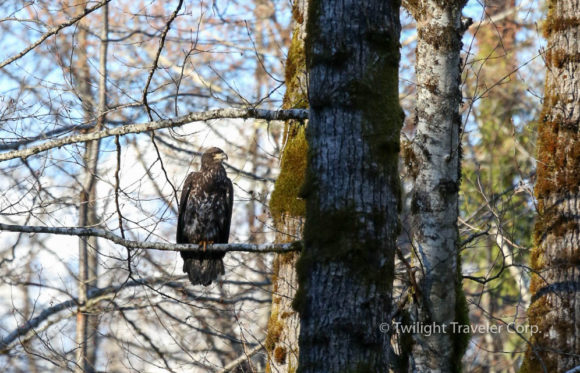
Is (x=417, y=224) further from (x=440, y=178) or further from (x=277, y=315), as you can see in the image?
(x=277, y=315)

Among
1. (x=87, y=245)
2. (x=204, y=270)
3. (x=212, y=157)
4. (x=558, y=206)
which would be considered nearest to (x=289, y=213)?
(x=204, y=270)

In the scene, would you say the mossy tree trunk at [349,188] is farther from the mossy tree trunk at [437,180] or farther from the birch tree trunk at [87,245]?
the birch tree trunk at [87,245]

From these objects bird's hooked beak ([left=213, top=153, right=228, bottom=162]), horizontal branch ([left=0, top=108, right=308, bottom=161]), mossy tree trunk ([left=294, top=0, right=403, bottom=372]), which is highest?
bird's hooked beak ([left=213, top=153, right=228, bottom=162])

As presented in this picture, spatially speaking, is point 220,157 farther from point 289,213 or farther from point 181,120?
point 181,120

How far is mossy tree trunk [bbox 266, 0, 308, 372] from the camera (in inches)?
185

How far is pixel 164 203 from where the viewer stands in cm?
569

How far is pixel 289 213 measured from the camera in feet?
16.1

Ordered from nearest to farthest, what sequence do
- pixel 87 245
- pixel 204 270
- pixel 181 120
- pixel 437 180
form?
pixel 181 120 < pixel 437 180 < pixel 204 270 < pixel 87 245

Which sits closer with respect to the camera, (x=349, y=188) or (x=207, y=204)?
(x=349, y=188)

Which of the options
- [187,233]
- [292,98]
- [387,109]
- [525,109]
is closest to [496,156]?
[525,109]

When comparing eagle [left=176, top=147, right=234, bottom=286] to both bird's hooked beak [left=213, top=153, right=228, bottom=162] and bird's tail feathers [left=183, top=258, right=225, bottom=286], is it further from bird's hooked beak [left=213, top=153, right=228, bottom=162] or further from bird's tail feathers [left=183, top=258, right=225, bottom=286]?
bird's tail feathers [left=183, top=258, right=225, bottom=286]

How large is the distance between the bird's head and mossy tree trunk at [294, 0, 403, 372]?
13.5 ft

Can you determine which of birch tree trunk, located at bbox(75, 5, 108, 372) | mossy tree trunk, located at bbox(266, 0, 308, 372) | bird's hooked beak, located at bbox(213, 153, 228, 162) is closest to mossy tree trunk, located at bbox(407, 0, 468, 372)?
mossy tree trunk, located at bbox(266, 0, 308, 372)

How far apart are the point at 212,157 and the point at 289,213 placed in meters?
2.26
